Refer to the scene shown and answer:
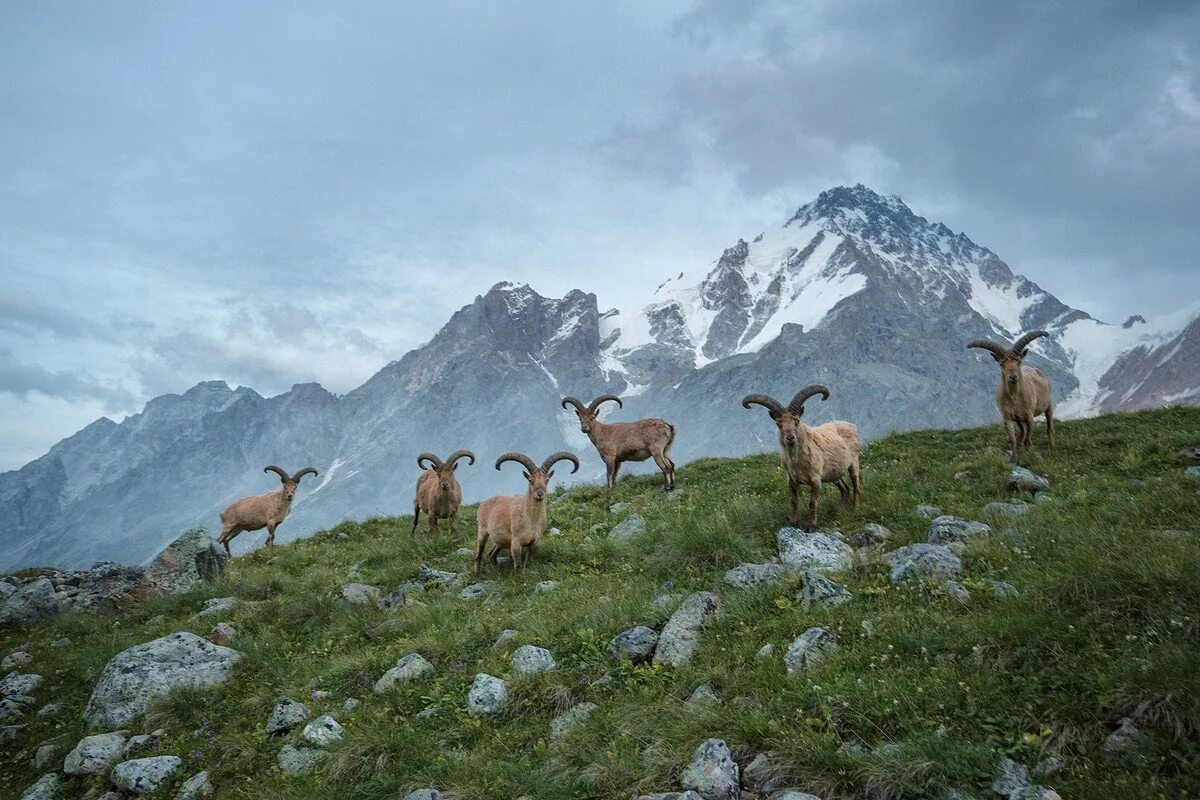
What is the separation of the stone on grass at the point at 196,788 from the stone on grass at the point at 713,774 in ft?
19.9

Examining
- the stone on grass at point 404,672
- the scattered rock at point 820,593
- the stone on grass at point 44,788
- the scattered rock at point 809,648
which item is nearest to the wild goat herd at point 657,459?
the scattered rock at point 820,593

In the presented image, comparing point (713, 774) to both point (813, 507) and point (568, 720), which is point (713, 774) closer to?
point (568, 720)

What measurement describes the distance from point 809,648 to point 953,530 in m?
4.46

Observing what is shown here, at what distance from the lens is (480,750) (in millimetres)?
7438

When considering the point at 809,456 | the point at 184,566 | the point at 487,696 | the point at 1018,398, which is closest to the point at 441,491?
the point at 184,566

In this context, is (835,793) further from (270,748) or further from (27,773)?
(27,773)

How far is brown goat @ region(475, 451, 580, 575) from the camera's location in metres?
14.1

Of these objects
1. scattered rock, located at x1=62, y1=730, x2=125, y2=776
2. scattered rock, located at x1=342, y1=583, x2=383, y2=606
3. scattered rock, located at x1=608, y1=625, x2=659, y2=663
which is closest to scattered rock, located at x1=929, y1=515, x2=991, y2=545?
scattered rock, located at x1=608, y1=625, x2=659, y2=663

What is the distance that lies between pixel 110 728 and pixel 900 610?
1102 centimetres

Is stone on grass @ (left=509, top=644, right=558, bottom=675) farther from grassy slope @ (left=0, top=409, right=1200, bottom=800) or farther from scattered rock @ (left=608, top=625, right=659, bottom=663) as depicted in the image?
scattered rock @ (left=608, top=625, right=659, bottom=663)

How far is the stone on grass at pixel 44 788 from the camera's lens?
28.4ft

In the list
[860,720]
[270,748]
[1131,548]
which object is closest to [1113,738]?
[860,720]

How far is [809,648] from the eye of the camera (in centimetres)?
738

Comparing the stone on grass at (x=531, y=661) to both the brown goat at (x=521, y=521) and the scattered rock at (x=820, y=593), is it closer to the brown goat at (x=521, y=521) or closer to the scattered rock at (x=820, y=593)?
the scattered rock at (x=820, y=593)
